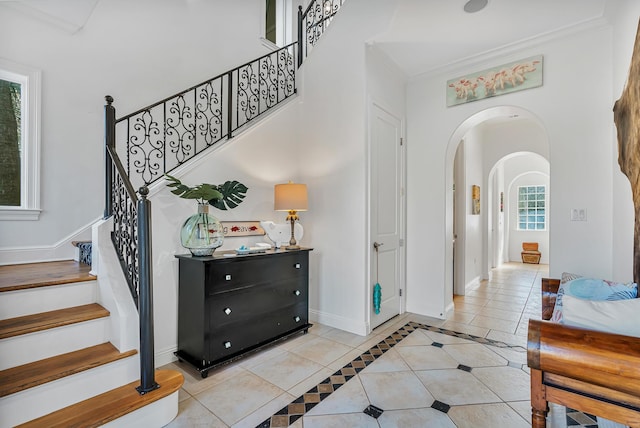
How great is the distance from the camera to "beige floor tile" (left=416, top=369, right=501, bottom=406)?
79.7 inches

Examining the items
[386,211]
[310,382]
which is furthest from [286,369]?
[386,211]

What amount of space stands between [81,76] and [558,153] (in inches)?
200

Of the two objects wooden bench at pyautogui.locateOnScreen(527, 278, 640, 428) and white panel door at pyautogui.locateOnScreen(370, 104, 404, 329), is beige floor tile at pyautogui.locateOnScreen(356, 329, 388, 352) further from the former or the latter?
wooden bench at pyautogui.locateOnScreen(527, 278, 640, 428)

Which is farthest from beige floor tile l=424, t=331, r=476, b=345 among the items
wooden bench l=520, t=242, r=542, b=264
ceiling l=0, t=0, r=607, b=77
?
wooden bench l=520, t=242, r=542, b=264

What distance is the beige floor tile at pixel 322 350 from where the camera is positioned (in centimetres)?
263

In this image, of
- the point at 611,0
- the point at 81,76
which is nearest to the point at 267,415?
the point at 81,76

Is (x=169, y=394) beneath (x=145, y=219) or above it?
beneath

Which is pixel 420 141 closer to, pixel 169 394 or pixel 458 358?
pixel 458 358

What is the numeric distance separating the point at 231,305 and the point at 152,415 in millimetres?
883

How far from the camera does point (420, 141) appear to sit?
3.88m

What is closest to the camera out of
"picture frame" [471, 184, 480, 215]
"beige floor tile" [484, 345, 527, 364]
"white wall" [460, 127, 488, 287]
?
"beige floor tile" [484, 345, 527, 364]

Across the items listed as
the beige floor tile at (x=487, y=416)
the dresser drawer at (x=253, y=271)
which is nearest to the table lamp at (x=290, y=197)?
the dresser drawer at (x=253, y=271)

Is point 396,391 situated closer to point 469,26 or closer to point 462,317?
point 462,317

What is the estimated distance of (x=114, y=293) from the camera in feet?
6.49
